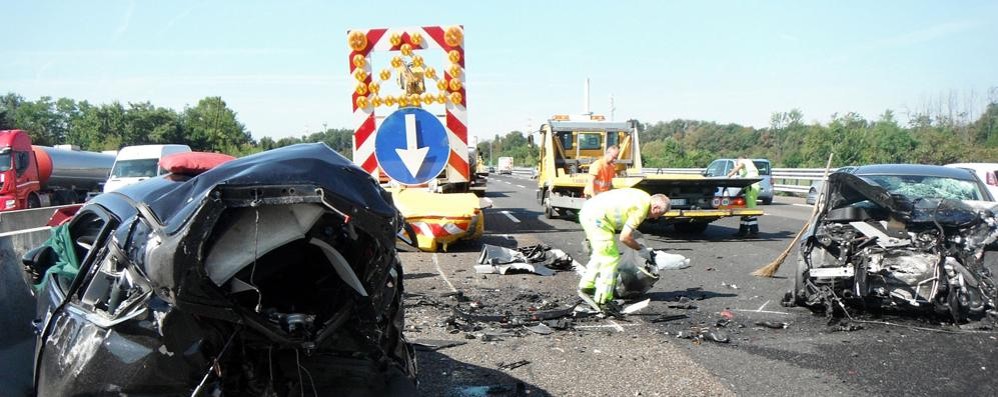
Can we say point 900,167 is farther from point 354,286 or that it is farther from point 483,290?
point 354,286

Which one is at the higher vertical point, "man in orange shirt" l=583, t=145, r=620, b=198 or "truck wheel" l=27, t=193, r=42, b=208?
"man in orange shirt" l=583, t=145, r=620, b=198

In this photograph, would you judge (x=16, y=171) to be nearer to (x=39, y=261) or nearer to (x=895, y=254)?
(x=39, y=261)

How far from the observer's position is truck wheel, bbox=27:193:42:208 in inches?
847

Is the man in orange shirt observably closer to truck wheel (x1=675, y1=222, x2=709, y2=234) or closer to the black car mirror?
truck wheel (x1=675, y1=222, x2=709, y2=234)

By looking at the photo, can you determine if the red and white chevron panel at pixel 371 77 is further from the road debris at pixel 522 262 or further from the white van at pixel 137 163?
the white van at pixel 137 163

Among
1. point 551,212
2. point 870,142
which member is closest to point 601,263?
point 551,212

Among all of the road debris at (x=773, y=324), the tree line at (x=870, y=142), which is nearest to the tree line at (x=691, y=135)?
the tree line at (x=870, y=142)

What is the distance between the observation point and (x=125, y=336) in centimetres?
267

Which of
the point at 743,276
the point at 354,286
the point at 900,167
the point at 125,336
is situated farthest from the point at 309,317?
the point at 900,167

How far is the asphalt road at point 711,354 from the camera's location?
4.54m

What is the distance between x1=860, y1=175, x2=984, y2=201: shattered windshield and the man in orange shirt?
4421 millimetres

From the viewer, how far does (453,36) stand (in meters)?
10.2

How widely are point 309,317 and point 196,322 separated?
0.41m

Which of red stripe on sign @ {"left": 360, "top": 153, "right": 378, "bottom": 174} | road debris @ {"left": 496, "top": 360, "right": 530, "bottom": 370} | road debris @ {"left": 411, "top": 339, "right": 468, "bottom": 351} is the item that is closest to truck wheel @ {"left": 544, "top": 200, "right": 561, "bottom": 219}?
red stripe on sign @ {"left": 360, "top": 153, "right": 378, "bottom": 174}
